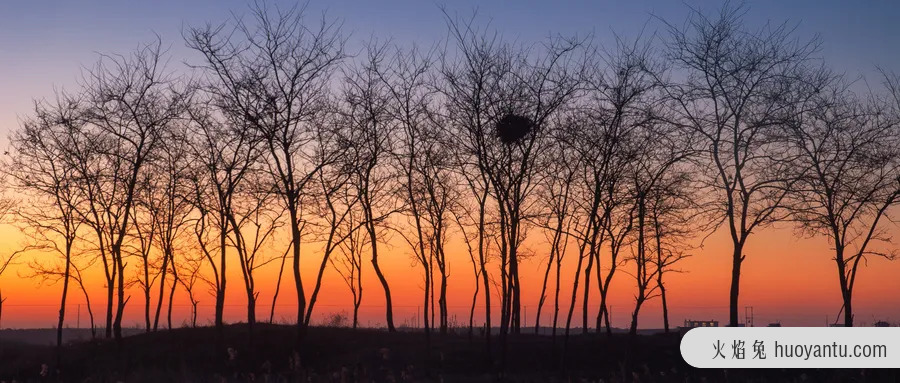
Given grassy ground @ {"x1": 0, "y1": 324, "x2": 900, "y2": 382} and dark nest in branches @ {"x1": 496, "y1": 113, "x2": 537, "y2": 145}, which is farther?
grassy ground @ {"x1": 0, "y1": 324, "x2": 900, "y2": 382}

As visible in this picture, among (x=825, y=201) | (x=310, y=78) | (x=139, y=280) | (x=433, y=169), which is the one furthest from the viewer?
(x=139, y=280)

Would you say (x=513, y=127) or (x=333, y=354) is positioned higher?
(x=513, y=127)

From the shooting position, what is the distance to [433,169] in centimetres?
4122

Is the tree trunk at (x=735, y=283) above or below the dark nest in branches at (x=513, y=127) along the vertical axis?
below

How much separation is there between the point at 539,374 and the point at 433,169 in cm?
1384

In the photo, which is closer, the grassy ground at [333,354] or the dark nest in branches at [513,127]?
the dark nest in branches at [513,127]

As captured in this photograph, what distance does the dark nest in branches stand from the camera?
29203mm

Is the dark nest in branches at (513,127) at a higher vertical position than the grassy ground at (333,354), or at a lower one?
higher

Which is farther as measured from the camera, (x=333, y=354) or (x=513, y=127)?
(x=333, y=354)

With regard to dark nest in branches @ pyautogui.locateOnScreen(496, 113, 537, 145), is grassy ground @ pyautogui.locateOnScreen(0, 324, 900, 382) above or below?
below

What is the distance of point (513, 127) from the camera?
95.8ft

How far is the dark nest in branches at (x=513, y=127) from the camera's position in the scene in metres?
29.2

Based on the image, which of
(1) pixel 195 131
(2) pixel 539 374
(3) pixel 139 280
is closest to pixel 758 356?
(2) pixel 539 374

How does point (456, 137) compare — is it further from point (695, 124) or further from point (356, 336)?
point (356, 336)
